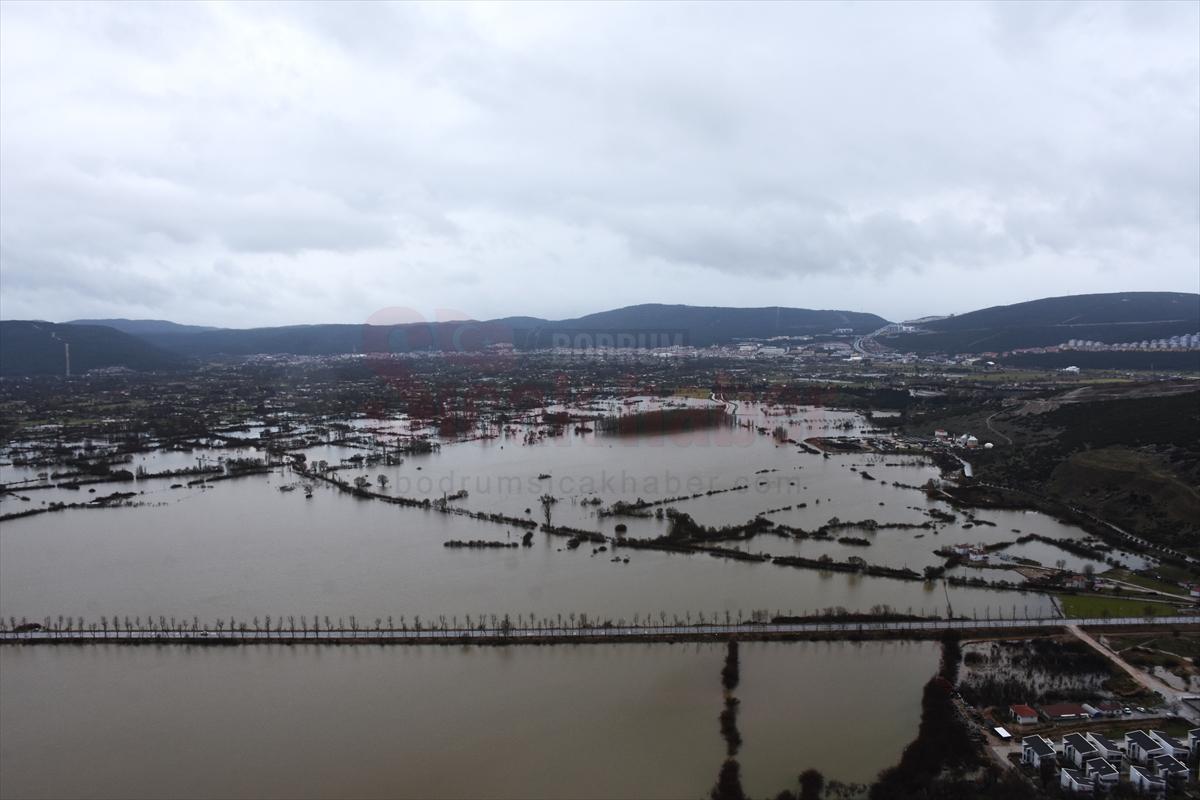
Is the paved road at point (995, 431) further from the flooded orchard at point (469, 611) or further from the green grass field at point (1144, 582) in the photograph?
the green grass field at point (1144, 582)

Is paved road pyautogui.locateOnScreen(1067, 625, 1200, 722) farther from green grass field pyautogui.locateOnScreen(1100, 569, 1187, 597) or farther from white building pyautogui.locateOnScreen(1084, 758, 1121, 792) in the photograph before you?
green grass field pyautogui.locateOnScreen(1100, 569, 1187, 597)

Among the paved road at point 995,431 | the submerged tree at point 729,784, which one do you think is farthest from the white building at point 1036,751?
the paved road at point 995,431

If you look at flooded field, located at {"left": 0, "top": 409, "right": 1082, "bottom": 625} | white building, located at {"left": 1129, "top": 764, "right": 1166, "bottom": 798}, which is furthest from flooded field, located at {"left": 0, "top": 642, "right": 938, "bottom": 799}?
white building, located at {"left": 1129, "top": 764, "right": 1166, "bottom": 798}

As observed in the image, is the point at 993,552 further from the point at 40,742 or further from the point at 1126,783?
the point at 40,742

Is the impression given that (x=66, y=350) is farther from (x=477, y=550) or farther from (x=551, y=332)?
(x=477, y=550)

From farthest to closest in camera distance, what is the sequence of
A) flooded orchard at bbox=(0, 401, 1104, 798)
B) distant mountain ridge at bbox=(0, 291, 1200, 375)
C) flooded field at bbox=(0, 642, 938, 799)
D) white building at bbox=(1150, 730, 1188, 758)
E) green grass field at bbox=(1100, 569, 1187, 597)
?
distant mountain ridge at bbox=(0, 291, 1200, 375) → green grass field at bbox=(1100, 569, 1187, 597) → flooded orchard at bbox=(0, 401, 1104, 798) → flooded field at bbox=(0, 642, 938, 799) → white building at bbox=(1150, 730, 1188, 758)

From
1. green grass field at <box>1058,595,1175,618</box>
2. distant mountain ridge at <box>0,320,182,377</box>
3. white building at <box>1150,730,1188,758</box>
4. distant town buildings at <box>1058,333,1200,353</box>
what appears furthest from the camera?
distant mountain ridge at <box>0,320,182,377</box>

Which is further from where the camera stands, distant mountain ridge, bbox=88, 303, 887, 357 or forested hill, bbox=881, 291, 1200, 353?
distant mountain ridge, bbox=88, 303, 887, 357
